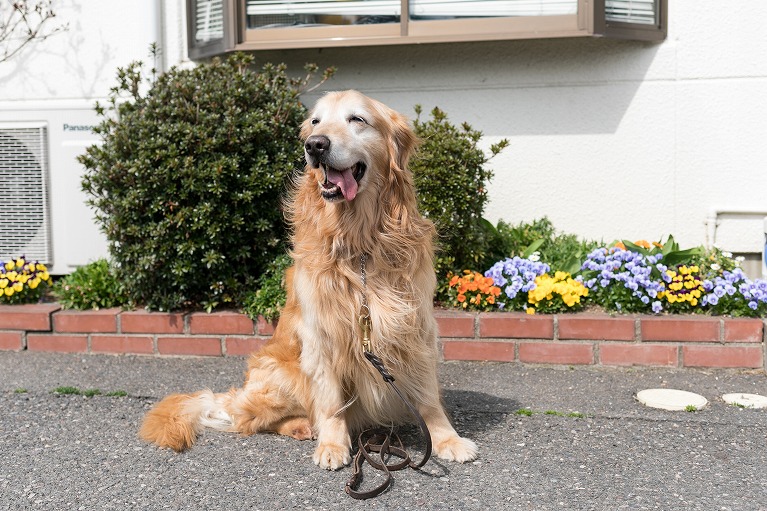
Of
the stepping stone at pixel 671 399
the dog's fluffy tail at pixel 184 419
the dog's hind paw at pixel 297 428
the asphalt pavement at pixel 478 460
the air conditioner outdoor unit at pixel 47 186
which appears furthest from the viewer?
the air conditioner outdoor unit at pixel 47 186

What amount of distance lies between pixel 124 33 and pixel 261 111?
186cm

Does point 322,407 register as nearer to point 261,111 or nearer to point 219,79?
point 261,111

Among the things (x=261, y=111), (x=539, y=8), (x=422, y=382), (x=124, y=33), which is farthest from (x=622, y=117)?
(x=124, y=33)

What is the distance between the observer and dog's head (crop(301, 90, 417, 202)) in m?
3.04

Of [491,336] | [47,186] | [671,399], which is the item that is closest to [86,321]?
[47,186]

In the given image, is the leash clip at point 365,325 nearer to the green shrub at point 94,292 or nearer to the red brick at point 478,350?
the red brick at point 478,350

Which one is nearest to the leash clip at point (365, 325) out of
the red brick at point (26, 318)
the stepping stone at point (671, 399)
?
the stepping stone at point (671, 399)

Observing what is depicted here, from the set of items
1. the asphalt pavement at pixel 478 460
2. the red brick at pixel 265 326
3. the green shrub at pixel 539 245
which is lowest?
the asphalt pavement at pixel 478 460

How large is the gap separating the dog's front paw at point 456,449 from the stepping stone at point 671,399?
1.16 m

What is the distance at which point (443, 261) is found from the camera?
4988mm

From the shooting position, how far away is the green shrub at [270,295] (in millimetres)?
4863

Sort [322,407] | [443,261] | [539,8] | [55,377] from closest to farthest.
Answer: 1. [322,407]
2. [55,377]
3. [443,261]
4. [539,8]

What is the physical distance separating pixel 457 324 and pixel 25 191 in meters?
3.49

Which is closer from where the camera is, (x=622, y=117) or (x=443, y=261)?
(x=443, y=261)
